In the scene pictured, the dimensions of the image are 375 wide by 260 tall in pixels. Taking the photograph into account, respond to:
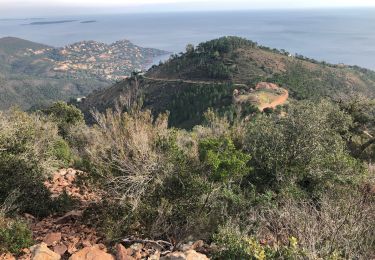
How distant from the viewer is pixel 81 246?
7.84 metres

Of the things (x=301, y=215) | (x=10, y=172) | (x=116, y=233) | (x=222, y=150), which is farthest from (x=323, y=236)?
(x=10, y=172)

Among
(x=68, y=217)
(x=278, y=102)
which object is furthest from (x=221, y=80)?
(x=68, y=217)

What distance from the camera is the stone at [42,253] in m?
6.81

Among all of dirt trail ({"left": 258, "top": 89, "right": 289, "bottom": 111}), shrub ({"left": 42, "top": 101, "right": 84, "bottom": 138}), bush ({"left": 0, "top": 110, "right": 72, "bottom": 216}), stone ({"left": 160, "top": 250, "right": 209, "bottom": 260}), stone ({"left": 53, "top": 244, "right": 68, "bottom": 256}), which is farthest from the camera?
dirt trail ({"left": 258, "top": 89, "right": 289, "bottom": 111})

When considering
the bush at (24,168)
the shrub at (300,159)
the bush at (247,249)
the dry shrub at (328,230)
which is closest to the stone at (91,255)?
the bush at (247,249)

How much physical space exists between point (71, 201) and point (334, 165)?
795 cm

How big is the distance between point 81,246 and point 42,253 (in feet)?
A: 3.56

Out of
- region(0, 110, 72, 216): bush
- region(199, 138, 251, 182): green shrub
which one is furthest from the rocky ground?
region(199, 138, 251, 182): green shrub

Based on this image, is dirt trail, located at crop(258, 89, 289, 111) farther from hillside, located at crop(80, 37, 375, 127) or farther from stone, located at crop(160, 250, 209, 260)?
stone, located at crop(160, 250, 209, 260)

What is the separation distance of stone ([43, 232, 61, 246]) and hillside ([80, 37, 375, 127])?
49829 mm

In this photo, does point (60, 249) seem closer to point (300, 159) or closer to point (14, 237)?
point (14, 237)

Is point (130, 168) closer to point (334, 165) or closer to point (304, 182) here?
point (304, 182)

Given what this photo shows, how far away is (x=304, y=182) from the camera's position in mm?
11008

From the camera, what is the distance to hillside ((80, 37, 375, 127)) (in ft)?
220
